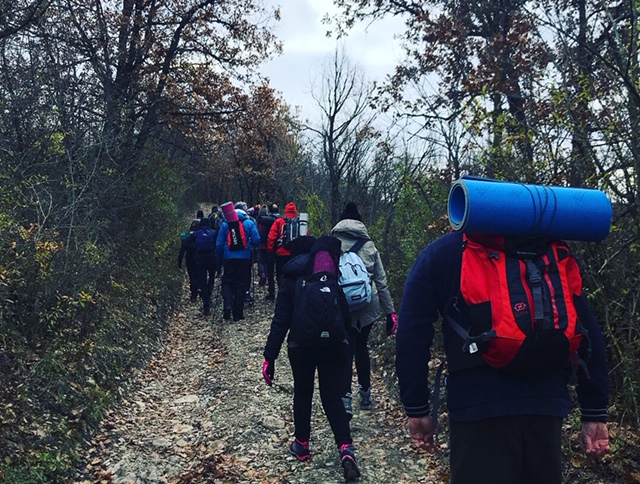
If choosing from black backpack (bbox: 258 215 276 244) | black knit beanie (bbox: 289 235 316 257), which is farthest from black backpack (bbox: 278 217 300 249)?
black knit beanie (bbox: 289 235 316 257)

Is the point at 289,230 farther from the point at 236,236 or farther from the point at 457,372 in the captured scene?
the point at 457,372

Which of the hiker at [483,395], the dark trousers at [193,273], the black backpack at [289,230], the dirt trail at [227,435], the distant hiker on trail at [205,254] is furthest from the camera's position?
the dark trousers at [193,273]

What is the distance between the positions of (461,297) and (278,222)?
30.9ft

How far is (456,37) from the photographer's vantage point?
11.4 meters

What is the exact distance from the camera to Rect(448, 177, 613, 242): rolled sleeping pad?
2.27 m

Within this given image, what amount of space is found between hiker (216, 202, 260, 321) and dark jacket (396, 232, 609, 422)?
780cm

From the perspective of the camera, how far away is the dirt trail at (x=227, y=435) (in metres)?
4.81

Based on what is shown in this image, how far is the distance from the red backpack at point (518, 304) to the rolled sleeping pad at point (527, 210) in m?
0.09

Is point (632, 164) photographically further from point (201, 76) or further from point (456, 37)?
point (201, 76)

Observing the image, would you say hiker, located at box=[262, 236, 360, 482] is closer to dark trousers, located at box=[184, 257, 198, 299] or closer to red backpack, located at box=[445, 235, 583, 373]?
red backpack, located at box=[445, 235, 583, 373]

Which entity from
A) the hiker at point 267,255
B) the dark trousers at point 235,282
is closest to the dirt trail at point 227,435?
the dark trousers at point 235,282

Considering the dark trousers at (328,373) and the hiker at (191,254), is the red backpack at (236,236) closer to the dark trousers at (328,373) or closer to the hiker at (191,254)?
the hiker at (191,254)

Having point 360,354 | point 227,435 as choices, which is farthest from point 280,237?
point 227,435

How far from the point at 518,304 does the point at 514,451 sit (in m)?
0.66
